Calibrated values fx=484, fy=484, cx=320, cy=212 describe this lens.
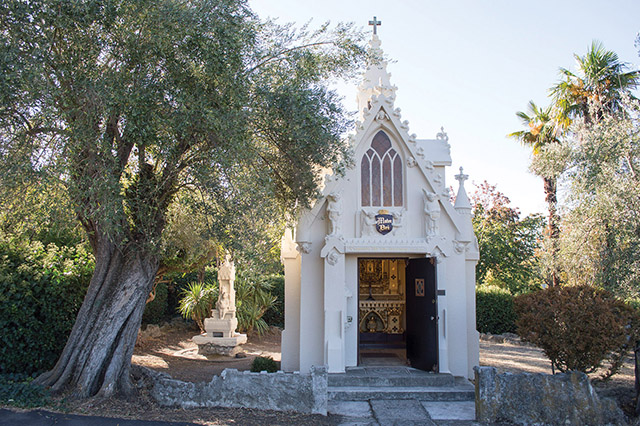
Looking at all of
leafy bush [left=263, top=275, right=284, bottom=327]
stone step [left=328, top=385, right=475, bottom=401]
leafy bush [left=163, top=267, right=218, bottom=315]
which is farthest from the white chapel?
leafy bush [left=163, top=267, right=218, bottom=315]

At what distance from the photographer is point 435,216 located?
10.7 metres

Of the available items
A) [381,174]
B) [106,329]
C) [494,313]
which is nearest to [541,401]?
[381,174]

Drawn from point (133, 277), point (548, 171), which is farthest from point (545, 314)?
point (548, 171)

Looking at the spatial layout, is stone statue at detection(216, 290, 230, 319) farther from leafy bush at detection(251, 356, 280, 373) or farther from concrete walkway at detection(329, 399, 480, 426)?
concrete walkway at detection(329, 399, 480, 426)

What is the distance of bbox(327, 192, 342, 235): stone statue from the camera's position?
10508mm

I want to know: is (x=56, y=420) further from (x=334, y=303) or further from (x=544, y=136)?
(x=544, y=136)

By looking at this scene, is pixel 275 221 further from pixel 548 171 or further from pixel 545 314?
pixel 548 171

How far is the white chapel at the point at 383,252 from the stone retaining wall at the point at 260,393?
1921 mm

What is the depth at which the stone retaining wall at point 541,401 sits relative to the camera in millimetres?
7688

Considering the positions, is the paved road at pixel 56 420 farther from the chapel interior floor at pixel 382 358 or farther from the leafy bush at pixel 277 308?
the leafy bush at pixel 277 308

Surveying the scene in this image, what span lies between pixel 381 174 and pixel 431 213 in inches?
57.1

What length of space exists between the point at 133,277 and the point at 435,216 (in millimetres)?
6323

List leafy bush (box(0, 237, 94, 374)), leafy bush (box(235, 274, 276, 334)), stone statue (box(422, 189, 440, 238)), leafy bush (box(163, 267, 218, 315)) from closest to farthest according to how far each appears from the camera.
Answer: leafy bush (box(0, 237, 94, 374)) → stone statue (box(422, 189, 440, 238)) → leafy bush (box(235, 274, 276, 334)) → leafy bush (box(163, 267, 218, 315))

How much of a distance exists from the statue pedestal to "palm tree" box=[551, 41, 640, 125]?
44.7 ft
